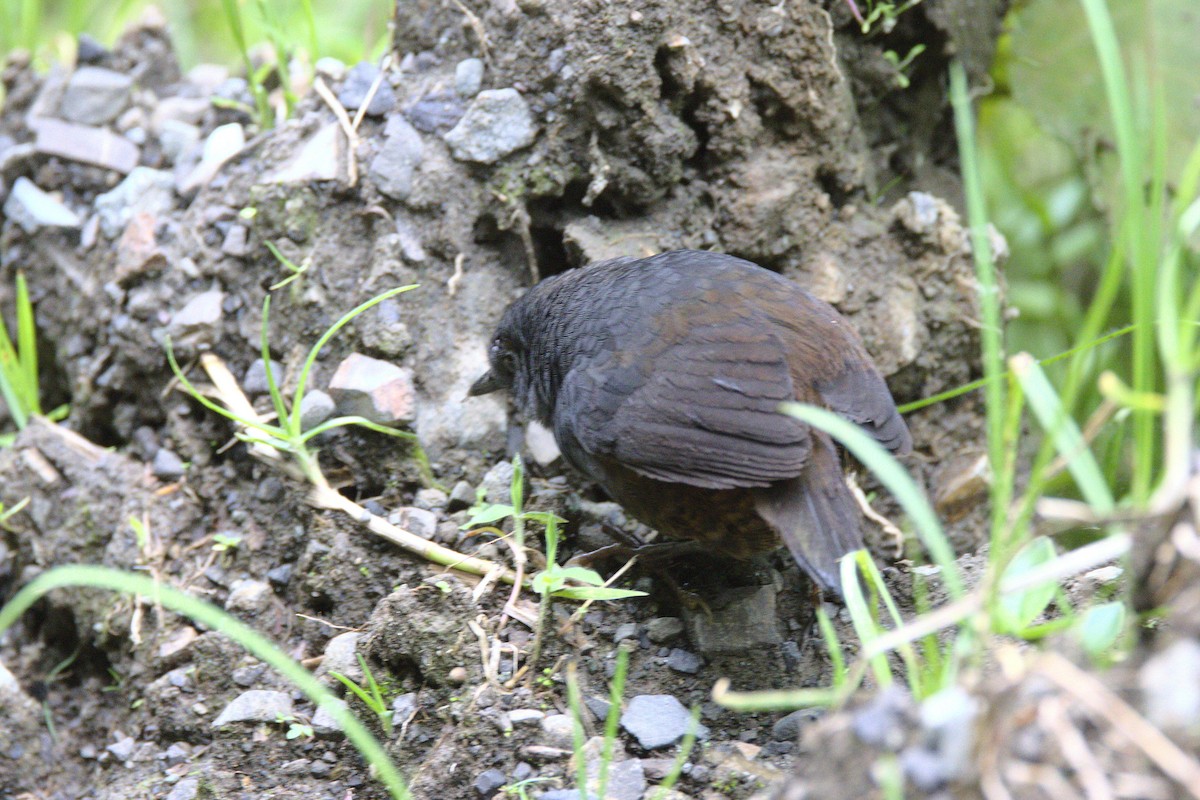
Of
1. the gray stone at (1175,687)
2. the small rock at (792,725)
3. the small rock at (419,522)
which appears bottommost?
the small rock at (792,725)

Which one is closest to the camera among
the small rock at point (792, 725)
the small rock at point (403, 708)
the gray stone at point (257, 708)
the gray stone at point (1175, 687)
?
the gray stone at point (1175, 687)

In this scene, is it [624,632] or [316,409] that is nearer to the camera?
[624,632]

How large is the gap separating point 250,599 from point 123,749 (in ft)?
1.69

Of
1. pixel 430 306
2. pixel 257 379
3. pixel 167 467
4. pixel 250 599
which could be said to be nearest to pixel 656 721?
pixel 250 599

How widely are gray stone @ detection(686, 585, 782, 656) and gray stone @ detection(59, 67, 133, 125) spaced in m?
3.12

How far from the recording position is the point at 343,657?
2.91 metres

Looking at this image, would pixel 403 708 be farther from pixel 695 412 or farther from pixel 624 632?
pixel 695 412

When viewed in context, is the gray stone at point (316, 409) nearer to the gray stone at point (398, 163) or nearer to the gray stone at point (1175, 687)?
the gray stone at point (398, 163)

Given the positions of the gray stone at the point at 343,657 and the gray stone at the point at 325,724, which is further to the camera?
the gray stone at the point at 343,657

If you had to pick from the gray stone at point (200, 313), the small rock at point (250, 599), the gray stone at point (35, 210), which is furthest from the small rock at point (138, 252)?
the small rock at point (250, 599)

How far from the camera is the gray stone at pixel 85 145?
420 cm

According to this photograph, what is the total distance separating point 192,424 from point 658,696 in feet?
6.15

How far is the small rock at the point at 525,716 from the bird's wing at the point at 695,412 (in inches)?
26.5

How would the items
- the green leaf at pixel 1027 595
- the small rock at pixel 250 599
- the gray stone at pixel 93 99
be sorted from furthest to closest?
the gray stone at pixel 93 99 < the small rock at pixel 250 599 < the green leaf at pixel 1027 595
